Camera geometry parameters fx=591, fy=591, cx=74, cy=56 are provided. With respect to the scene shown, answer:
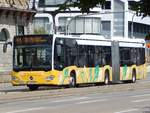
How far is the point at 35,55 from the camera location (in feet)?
101

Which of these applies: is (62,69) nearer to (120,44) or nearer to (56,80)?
(56,80)

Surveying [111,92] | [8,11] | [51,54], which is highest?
[8,11]

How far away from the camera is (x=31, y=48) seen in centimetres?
3081

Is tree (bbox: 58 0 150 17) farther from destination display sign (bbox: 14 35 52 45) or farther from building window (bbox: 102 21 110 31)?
building window (bbox: 102 21 110 31)

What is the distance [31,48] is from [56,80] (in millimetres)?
2167

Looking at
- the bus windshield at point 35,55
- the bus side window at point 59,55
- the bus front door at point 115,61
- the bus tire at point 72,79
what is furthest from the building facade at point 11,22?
the bus side window at point 59,55

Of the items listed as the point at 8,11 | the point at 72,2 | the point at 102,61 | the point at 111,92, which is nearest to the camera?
the point at 72,2

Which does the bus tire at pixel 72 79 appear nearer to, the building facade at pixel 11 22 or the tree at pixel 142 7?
the building facade at pixel 11 22

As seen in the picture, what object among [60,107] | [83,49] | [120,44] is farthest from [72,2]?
[120,44]

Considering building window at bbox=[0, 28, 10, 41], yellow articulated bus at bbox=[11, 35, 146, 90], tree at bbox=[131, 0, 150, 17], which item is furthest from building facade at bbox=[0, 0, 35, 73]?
tree at bbox=[131, 0, 150, 17]

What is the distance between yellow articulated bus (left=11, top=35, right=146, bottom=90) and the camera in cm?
3041

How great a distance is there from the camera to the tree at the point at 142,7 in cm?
896

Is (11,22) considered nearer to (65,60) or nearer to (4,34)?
(4,34)

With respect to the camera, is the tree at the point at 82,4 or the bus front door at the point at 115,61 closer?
the tree at the point at 82,4
